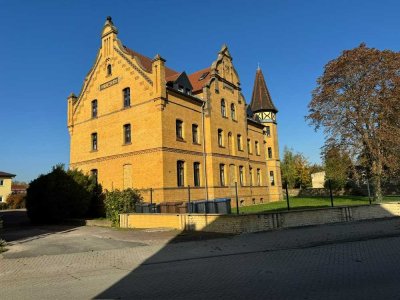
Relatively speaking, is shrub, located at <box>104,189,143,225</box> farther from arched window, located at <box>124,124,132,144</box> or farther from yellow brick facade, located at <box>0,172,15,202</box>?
yellow brick facade, located at <box>0,172,15,202</box>

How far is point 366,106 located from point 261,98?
20026mm

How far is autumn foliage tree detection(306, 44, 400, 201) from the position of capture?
80.9ft

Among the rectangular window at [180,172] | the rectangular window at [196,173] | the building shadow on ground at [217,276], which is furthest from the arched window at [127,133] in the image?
the building shadow on ground at [217,276]

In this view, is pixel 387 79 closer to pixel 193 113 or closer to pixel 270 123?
pixel 193 113

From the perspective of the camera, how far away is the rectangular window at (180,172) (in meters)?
25.9

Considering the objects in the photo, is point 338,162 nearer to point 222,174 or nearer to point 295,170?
point 222,174

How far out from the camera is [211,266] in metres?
9.05

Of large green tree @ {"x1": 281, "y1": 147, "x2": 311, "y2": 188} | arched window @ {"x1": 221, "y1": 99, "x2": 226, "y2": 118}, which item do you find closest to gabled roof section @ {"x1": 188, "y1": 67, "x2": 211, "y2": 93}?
arched window @ {"x1": 221, "y1": 99, "x2": 226, "y2": 118}

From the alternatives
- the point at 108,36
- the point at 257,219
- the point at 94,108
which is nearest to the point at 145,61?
the point at 108,36

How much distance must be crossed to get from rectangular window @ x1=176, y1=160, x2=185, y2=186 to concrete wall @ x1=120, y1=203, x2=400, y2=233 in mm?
6833

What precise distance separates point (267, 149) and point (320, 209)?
26.4m

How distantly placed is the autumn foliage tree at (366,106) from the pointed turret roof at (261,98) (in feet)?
55.0

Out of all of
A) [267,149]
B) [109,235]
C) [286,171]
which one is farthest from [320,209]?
[286,171]

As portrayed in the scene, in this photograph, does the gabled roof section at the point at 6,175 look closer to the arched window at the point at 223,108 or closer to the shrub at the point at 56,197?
the shrub at the point at 56,197
